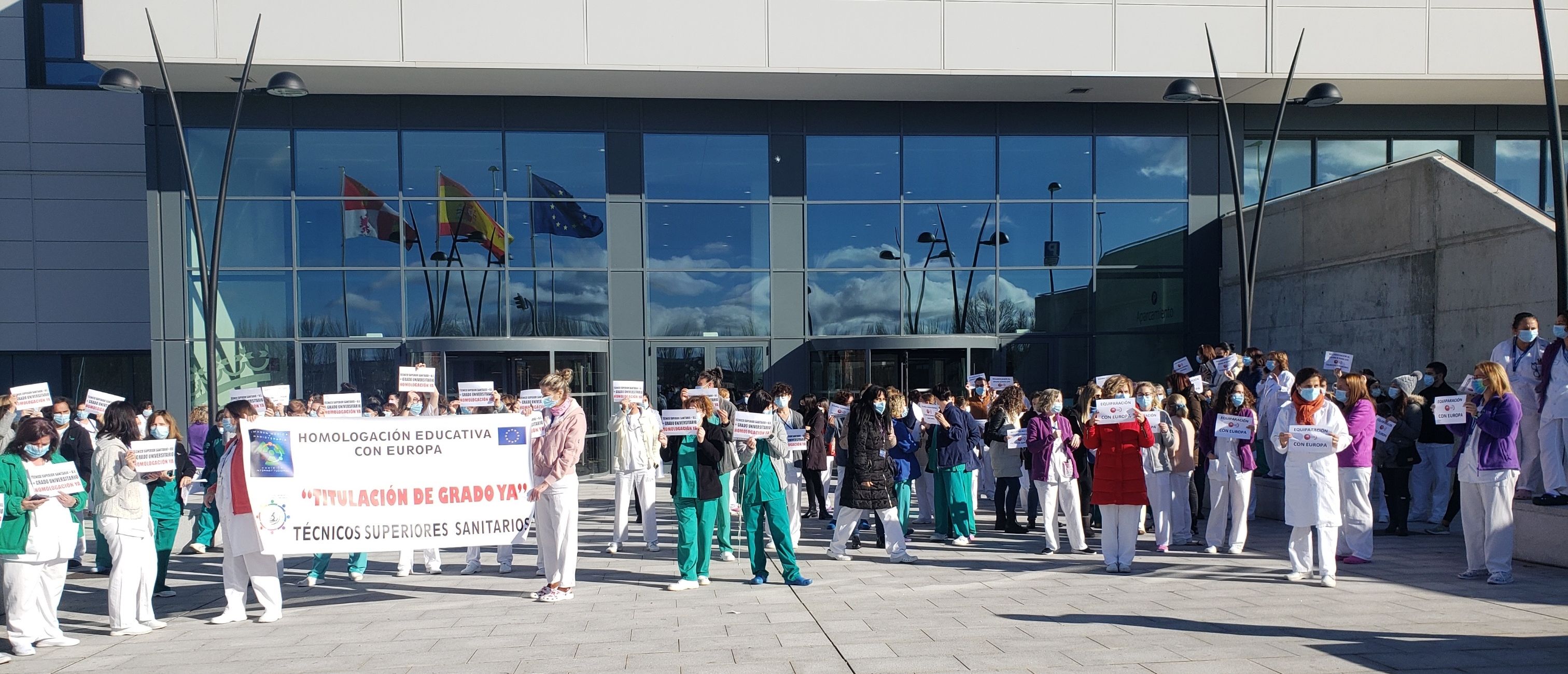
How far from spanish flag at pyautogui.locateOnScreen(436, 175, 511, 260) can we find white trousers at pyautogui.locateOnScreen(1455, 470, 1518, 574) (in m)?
16.7

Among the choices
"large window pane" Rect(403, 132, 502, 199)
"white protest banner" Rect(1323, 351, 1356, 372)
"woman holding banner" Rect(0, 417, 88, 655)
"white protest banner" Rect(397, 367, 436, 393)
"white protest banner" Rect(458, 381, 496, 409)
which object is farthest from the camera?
"large window pane" Rect(403, 132, 502, 199)

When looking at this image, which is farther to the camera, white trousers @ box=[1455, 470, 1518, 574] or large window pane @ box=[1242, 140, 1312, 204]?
large window pane @ box=[1242, 140, 1312, 204]

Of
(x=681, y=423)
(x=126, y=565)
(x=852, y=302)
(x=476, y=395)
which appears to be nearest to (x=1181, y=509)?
(x=681, y=423)

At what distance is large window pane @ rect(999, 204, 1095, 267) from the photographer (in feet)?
73.3

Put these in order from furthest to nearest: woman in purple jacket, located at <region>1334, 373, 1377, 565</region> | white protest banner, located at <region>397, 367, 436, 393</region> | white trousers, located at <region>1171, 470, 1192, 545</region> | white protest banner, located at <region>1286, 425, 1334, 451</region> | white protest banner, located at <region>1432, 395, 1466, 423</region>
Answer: white trousers, located at <region>1171, 470, 1192, 545</region> < white protest banner, located at <region>397, 367, 436, 393</region> < woman in purple jacket, located at <region>1334, 373, 1377, 565</region> < white protest banner, located at <region>1432, 395, 1466, 423</region> < white protest banner, located at <region>1286, 425, 1334, 451</region>

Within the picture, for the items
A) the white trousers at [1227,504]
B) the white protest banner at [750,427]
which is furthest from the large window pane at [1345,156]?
the white protest banner at [750,427]

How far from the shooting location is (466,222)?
21500 mm

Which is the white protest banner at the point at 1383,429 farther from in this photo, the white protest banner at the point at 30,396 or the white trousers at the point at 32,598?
the white protest banner at the point at 30,396

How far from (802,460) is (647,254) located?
894 centimetres

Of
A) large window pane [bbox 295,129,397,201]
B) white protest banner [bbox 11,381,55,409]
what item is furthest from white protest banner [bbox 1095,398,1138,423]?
large window pane [bbox 295,129,397,201]

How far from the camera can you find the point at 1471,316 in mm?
16875

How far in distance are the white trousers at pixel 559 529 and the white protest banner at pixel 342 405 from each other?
3059 millimetres

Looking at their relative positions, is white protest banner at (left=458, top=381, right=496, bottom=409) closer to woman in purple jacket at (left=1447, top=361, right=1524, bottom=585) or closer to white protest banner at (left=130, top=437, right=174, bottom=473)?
white protest banner at (left=130, top=437, right=174, bottom=473)

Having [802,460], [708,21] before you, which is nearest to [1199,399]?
[802,460]
